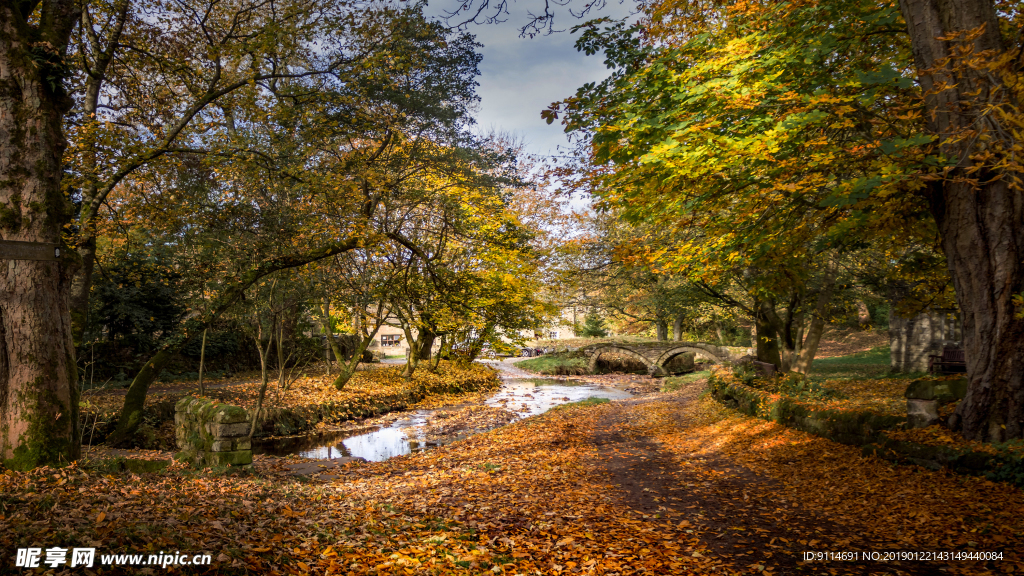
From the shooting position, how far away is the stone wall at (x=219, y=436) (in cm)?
700

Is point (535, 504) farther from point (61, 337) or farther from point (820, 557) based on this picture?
point (61, 337)

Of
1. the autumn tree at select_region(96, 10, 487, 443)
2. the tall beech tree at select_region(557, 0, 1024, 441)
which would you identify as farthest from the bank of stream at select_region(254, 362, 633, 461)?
the tall beech tree at select_region(557, 0, 1024, 441)

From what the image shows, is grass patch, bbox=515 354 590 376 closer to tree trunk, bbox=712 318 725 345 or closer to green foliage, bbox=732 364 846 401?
tree trunk, bbox=712 318 725 345

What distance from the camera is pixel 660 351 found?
26.3m

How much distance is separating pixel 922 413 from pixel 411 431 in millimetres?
10094

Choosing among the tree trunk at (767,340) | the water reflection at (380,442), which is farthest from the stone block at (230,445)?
the tree trunk at (767,340)

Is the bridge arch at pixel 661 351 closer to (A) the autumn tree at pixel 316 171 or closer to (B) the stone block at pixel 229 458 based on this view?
(A) the autumn tree at pixel 316 171

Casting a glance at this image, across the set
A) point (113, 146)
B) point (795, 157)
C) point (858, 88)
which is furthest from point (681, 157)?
point (113, 146)

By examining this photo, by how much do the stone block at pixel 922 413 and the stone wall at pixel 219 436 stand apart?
9236 mm

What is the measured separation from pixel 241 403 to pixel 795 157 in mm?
12963

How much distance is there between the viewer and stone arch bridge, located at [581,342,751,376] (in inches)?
962

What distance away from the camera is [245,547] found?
123 inches

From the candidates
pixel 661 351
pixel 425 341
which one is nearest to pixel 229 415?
pixel 425 341

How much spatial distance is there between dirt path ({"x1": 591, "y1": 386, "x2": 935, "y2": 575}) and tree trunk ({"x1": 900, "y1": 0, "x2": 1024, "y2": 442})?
8.16ft
